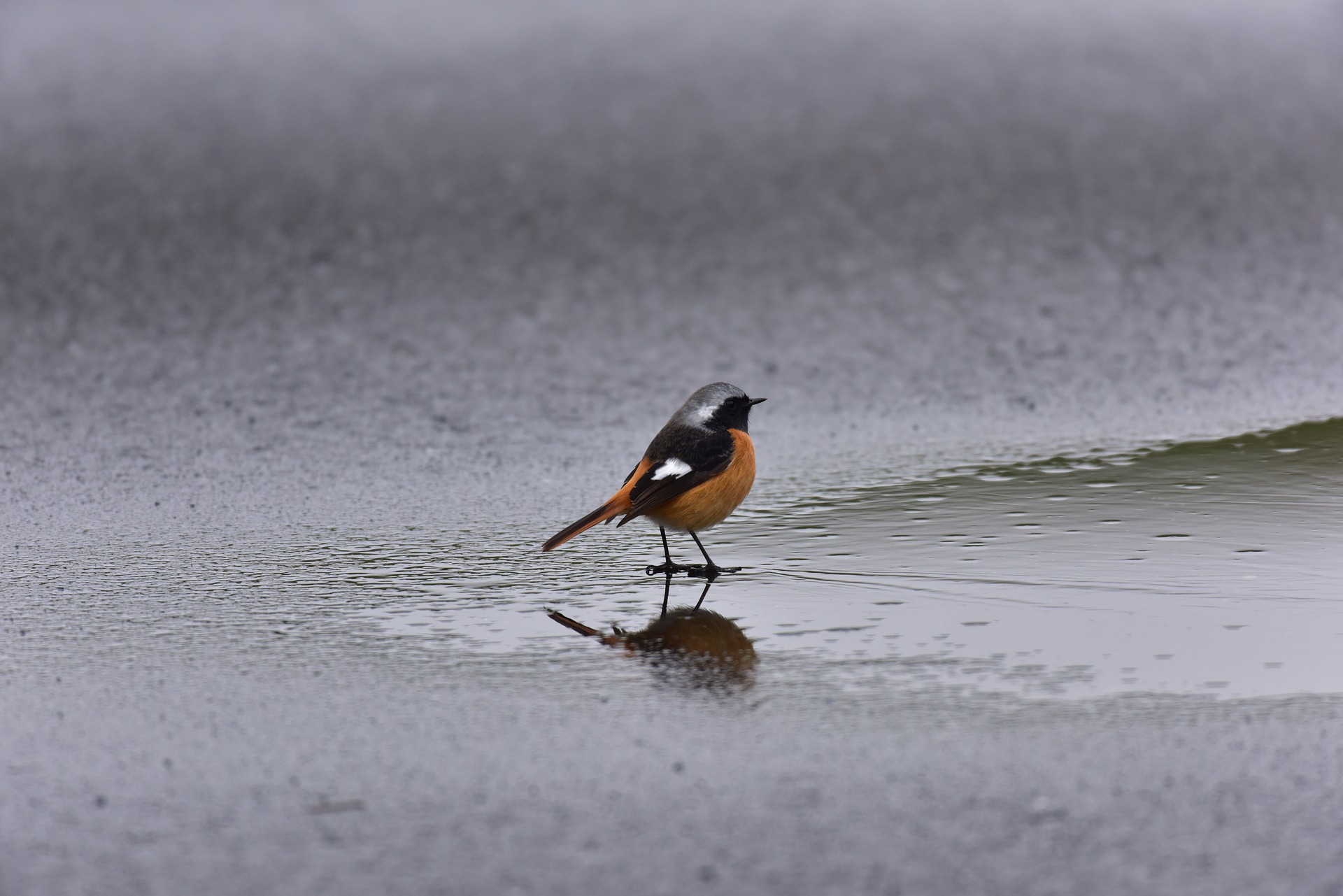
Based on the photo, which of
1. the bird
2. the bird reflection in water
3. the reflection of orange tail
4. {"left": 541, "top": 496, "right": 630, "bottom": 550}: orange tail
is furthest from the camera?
the bird

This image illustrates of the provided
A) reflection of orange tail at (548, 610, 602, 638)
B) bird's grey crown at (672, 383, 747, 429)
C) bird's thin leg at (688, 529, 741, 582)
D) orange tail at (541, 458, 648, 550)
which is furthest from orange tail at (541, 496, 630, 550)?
bird's grey crown at (672, 383, 747, 429)

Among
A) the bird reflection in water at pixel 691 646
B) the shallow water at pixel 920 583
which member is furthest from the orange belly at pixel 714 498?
the bird reflection in water at pixel 691 646

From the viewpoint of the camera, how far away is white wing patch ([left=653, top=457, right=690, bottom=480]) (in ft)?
17.9

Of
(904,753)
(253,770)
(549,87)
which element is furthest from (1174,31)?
(253,770)

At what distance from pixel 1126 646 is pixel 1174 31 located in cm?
1104

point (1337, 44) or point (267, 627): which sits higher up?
point (1337, 44)

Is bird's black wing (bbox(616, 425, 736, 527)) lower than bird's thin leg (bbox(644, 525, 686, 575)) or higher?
higher

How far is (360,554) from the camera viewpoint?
5.85 metres

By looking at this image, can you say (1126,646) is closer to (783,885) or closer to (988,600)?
(988,600)

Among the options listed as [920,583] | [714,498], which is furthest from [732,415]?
[920,583]

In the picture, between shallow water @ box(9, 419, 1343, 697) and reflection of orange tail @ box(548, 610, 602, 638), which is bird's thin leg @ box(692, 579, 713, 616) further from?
reflection of orange tail @ box(548, 610, 602, 638)

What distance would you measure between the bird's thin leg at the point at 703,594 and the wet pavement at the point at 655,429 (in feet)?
0.28

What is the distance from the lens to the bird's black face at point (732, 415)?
229 inches

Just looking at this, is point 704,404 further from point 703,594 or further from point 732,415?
point 703,594
